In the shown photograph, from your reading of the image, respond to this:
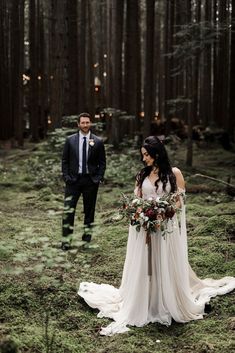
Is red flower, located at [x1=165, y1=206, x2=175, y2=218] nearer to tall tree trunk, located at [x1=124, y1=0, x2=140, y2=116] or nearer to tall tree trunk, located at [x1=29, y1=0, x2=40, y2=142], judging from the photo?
tall tree trunk, located at [x1=124, y1=0, x2=140, y2=116]

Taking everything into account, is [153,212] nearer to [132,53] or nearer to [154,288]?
[154,288]

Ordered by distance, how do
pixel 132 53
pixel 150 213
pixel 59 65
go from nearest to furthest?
pixel 150 213
pixel 59 65
pixel 132 53

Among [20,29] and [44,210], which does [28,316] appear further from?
[20,29]

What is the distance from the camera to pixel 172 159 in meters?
18.3

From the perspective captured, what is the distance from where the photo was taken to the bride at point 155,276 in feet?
18.5

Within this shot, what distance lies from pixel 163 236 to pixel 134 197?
23.5 inches

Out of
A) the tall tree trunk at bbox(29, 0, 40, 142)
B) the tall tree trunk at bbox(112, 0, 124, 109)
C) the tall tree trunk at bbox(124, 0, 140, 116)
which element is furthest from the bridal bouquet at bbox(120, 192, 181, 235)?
the tall tree trunk at bbox(29, 0, 40, 142)

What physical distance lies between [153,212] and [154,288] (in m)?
0.91

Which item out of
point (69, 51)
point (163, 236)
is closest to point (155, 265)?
point (163, 236)

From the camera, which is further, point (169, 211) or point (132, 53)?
point (132, 53)

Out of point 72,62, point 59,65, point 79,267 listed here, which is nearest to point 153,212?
point 79,267

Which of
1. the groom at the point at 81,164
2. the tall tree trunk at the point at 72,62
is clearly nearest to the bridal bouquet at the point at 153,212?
the groom at the point at 81,164

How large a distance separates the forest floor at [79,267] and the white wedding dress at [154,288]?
14cm

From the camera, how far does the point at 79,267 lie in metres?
7.32
